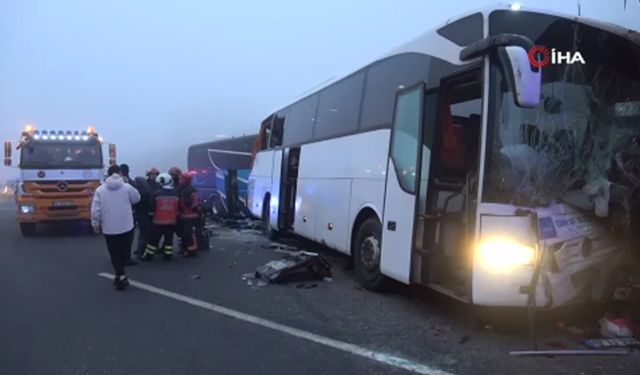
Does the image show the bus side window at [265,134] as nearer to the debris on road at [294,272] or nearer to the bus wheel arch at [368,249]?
the debris on road at [294,272]

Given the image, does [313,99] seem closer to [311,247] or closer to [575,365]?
[311,247]

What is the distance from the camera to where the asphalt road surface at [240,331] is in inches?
163

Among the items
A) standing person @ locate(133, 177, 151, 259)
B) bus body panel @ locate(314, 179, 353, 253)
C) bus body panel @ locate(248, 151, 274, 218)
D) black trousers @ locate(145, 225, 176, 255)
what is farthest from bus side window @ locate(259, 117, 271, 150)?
bus body panel @ locate(314, 179, 353, 253)

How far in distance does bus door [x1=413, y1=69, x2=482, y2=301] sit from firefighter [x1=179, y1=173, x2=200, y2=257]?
5.46m

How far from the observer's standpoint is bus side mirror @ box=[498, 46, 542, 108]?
4109 millimetres

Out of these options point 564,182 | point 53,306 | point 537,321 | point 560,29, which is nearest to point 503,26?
point 560,29

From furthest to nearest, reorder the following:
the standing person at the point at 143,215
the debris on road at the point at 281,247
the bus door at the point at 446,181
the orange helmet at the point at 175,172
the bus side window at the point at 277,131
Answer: the bus side window at the point at 277,131
the debris on road at the point at 281,247
the orange helmet at the point at 175,172
the standing person at the point at 143,215
the bus door at the point at 446,181

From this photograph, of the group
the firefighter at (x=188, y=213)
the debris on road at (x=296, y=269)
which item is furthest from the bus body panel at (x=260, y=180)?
the debris on road at (x=296, y=269)

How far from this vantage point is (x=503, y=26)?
191 inches

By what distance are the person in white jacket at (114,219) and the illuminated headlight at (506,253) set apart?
4798mm

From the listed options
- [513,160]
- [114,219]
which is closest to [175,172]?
[114,219]

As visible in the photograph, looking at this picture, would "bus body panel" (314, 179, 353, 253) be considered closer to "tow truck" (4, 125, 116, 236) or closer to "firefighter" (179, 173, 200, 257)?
"firefighter" (179, 173, 200, 257)

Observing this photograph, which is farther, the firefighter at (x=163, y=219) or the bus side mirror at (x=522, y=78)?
the firefighter at (x=163, y=219)

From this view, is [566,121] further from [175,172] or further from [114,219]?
[175,172]
